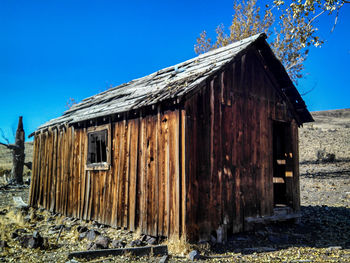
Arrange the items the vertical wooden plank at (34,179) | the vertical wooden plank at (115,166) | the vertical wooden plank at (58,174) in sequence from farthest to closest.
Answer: the vertical wooden plank at (34,179) < the vertical wooden plank at (58,174) < the vertical wooden plank at (115,166)

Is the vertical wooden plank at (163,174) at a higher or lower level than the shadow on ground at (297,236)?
higher

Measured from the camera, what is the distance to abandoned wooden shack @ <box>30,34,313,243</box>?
6.38 meters

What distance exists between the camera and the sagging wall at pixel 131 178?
6402mm

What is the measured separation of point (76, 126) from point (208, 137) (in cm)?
561

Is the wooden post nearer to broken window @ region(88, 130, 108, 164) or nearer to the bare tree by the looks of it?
the bare tree

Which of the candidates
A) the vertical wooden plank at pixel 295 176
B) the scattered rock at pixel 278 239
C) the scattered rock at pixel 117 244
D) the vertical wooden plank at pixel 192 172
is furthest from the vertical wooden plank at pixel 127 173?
the vertical wooden plank at pixel 295 176

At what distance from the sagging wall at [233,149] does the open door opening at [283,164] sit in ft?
0.34

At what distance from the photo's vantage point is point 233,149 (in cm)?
733

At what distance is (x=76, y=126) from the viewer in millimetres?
10375

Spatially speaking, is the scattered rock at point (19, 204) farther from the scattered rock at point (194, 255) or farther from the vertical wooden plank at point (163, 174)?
the scattered rock at point (194, 255)

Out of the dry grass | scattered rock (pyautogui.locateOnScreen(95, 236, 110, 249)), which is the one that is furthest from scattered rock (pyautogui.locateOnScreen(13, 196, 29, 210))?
the dry grass

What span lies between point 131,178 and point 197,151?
7.10 feet

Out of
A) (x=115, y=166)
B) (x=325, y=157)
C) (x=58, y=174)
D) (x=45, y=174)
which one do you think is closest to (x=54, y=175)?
(x=58, y=174)

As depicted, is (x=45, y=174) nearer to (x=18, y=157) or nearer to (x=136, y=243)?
(x=136, y=243)
